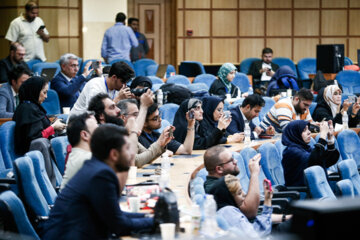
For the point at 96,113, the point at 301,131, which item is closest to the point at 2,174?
the point at 96,113

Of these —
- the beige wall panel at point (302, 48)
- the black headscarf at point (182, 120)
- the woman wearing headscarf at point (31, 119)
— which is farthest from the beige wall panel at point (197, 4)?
the woman wearing headscarf at point (31, 119)

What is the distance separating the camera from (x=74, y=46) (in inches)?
527

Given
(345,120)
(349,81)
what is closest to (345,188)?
(345,120)

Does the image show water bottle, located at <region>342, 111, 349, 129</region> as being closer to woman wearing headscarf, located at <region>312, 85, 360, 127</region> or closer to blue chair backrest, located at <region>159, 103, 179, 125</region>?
woman wearing headscarf, located at <region>312, 85, 360, 127</region>

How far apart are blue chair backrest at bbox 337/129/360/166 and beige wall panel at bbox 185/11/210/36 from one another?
8.44 metres

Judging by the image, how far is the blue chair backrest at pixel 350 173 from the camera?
508 cm

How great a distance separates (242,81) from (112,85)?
5.91 meters

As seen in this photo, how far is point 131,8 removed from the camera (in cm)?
1480

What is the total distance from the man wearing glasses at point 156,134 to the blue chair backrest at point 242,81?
18.6 ft

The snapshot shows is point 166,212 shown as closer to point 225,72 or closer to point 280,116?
point 280,116

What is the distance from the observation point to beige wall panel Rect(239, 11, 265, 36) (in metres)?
15.0

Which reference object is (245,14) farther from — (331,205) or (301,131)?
(331,205)

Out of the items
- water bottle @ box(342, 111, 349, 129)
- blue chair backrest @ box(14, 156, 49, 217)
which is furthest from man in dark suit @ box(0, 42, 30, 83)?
blue chair backrest @ box(14, 156, 49, 217)

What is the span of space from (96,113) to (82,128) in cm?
88
